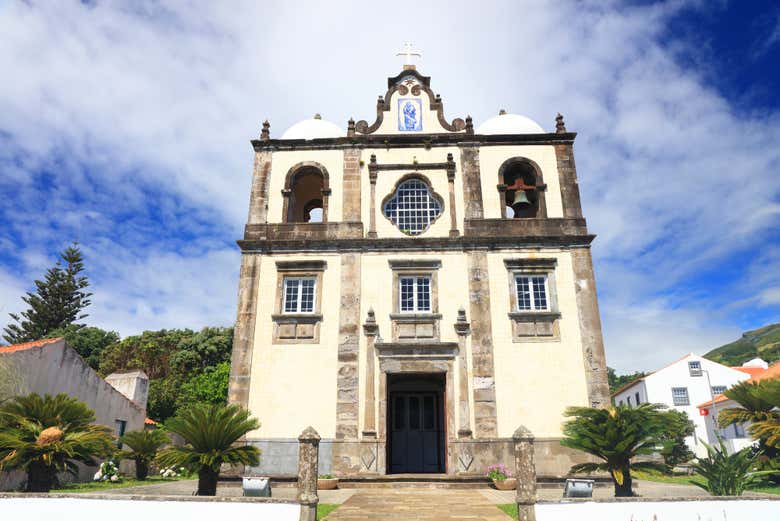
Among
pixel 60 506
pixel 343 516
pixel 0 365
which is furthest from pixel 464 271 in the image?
pixel 0 365

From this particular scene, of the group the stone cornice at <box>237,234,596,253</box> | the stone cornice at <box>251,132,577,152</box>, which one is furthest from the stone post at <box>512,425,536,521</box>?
the stone cornice at <box>251,132,577,152</box>

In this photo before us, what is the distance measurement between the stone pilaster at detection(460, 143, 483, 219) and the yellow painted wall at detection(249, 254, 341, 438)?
5.06m

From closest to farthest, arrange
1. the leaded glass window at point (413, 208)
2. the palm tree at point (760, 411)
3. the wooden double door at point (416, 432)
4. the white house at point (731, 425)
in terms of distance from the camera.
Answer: the palm tree at point (760, 411) → the wooden double door at point (416, 432) → the leaded glass window at point (413, 208) → the white house at point (731, 425)

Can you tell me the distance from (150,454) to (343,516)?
35.6 ft

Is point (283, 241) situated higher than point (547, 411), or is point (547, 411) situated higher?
point (283, 241)

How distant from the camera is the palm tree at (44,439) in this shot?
402 inches

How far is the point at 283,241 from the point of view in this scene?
53.3ft

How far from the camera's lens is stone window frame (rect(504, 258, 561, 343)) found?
1506 centimetres

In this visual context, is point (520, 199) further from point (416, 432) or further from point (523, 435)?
point (523, 435)

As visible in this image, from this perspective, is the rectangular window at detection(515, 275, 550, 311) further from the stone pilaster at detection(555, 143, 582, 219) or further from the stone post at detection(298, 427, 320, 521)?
the stone post at detection(298, 427, 320, 521)

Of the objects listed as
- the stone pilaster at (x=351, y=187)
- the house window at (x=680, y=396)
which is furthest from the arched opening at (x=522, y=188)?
the house window at (x=680, y=396)

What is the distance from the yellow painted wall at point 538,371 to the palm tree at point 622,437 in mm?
3827

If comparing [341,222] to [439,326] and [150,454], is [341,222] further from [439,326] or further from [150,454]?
[150,454]

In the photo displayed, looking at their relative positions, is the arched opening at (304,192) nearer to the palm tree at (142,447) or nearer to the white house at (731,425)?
the palm tree at (142,447)
